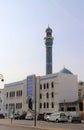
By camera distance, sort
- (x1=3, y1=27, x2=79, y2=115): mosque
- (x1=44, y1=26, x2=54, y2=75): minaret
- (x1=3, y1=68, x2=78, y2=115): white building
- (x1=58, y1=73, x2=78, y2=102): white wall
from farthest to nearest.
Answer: (x1=44, y1=26, x2=54, y2=75): minaret, (x1=58, y1=73, x2=78, y2=102): white wall, (x1=3, y1=68, x2=78, y2=115): white building, (x1=3, y1=27, x2=79, y2=115): mosque

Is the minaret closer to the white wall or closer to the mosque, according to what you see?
the mosque

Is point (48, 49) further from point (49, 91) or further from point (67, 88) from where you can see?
point (49, 91)

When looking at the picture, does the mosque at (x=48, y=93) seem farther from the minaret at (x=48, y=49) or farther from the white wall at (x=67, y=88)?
Answer: the minaret at (x=48, y=49)

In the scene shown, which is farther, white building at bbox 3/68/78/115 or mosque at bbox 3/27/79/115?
white building at bbox 3/68/78/115

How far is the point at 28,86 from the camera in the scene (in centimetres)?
10269

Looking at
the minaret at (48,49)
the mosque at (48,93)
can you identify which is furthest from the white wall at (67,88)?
the minaret at (48,49)

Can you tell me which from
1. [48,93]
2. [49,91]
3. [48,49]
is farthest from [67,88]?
[48,49]

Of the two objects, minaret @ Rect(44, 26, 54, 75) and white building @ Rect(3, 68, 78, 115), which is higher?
minaret @ Rect(44, 26, 54, 75)

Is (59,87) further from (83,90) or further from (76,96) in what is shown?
(83,90)

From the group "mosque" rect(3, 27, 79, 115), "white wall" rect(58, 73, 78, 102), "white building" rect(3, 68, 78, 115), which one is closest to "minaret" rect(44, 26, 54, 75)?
"mosque" rect(3, 27, 79, 115)

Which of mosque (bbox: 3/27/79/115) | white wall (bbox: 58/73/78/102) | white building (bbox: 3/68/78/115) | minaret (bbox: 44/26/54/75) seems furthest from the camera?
minaret (bbox: 44/26/54/75)

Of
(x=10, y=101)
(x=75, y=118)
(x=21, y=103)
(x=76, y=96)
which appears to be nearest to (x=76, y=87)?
(x=76, y=96)

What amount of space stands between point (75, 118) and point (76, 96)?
35.5 m

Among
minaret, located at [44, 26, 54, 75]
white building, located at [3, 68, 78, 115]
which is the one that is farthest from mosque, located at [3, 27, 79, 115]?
minaret, located at [44, 26, 54, 75]
